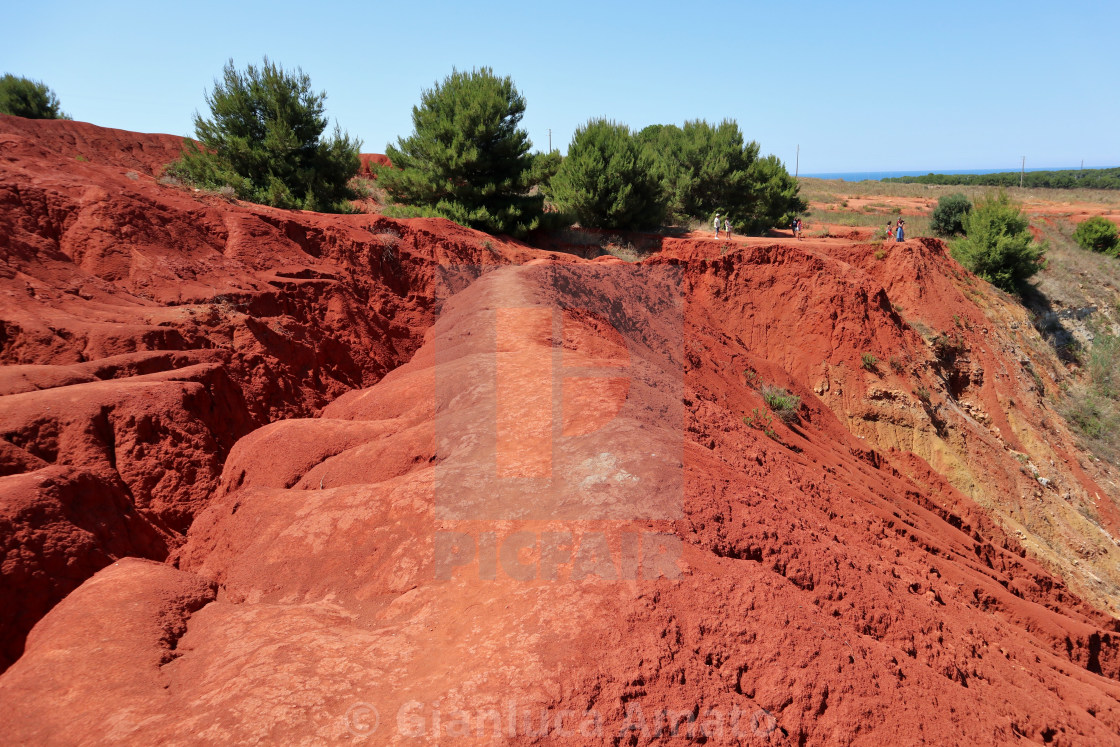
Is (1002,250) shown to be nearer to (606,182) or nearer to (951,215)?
(951,215)

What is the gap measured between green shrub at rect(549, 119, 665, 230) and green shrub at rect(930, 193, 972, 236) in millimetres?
15595

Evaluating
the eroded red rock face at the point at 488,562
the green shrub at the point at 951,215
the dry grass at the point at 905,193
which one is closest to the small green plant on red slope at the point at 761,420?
the eroded red rock face at the point at 488,562

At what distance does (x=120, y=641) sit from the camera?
332cm

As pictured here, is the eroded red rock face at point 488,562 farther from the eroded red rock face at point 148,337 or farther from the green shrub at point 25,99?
the green shrub at point 25,99

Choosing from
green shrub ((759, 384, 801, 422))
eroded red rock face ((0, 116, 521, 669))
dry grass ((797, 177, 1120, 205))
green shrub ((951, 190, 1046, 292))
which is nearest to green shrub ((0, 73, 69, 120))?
eroded red rock face ((0, 116, 521, 669))

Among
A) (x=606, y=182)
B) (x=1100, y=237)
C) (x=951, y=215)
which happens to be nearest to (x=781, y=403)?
(x=606, y=182)

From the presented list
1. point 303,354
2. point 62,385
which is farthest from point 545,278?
point 62,385

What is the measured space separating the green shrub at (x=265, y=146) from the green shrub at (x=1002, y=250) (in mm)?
21016

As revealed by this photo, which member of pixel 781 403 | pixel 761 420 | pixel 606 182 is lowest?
pixel 781 403

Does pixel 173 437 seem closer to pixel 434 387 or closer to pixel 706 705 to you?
pixel 434 387

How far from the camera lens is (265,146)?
52.5 ft

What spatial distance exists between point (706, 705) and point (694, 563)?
2.94 ft

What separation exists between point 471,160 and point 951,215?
22568 mm

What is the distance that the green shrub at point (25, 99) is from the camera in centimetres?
2430
